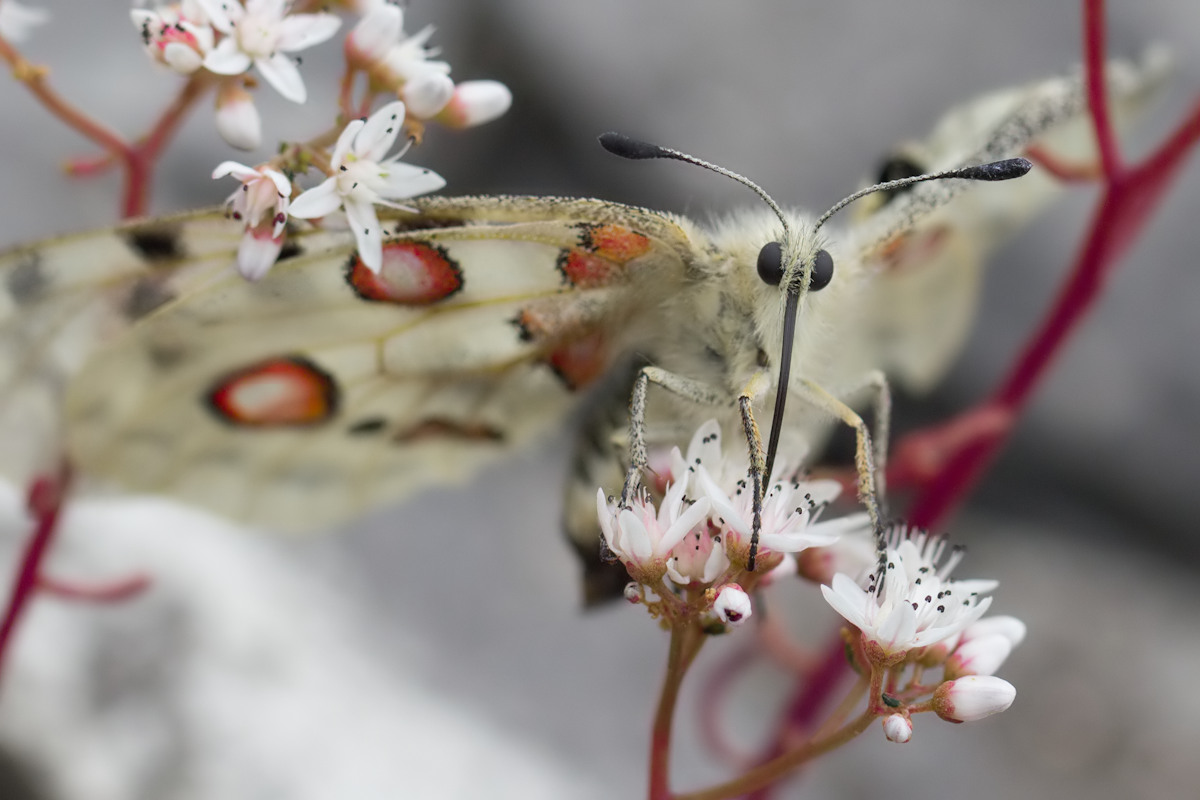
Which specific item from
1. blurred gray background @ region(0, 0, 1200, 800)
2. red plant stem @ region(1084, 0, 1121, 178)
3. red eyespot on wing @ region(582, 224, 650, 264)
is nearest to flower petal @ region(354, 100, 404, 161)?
red eyespot on wing @ region(582, 224, 650, 264)

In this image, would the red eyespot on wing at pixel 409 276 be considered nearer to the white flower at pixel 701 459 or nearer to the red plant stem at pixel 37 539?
the white flower at pixel 701 459

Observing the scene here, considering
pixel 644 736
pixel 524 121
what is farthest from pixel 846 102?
pixel 644 736

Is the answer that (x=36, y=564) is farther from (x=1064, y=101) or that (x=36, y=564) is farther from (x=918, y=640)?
(x=1064, y=101)

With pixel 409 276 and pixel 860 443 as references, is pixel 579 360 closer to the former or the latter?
pixel 409 276

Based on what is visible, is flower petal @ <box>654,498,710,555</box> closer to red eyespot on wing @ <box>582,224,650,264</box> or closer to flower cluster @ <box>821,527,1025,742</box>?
flower cluster @ <box>821,527,1025,742</box>

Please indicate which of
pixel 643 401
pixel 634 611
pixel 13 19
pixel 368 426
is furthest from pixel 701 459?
pixel 634 611

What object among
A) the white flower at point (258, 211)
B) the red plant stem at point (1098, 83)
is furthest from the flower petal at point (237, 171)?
the red plant stem at point (1098, 83)
